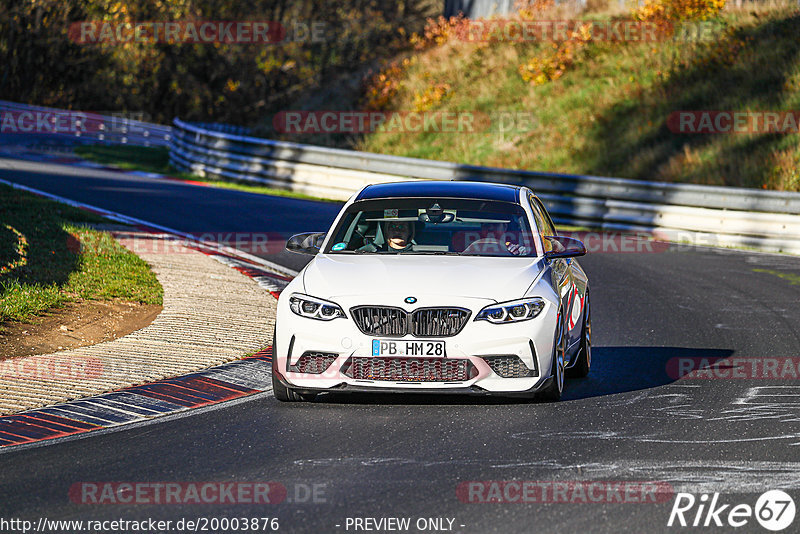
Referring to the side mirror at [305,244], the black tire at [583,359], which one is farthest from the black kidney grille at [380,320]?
the black tire at [583,359]

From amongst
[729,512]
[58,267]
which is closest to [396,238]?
[729,512]

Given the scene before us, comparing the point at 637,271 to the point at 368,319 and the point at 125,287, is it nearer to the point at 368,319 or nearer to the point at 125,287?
the point at 125,287

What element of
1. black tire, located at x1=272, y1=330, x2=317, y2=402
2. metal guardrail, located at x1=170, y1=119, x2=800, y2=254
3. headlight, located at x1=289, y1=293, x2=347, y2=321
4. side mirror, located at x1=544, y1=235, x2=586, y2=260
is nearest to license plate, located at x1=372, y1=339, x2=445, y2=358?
headlight, located at x1=289, y1=293, x2=347, y2=321

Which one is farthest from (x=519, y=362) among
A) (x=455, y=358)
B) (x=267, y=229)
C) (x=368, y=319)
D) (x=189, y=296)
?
(x=267, y=229)

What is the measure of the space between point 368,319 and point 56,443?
2.20 meters

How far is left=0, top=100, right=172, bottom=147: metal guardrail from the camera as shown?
37062mm

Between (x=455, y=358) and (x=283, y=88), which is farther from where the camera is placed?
(x=283, y=88)

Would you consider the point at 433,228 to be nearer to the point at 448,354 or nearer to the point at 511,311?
the point at 511,311

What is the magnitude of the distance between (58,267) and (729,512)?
31.2 feet

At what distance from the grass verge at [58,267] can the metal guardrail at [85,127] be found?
65.9ft

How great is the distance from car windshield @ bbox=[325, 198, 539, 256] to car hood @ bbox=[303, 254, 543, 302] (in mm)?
302

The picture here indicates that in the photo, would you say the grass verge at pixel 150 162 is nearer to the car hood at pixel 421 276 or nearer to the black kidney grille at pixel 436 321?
the car hood at pixel 421 276

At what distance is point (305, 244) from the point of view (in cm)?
943

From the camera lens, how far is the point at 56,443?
741 cm
